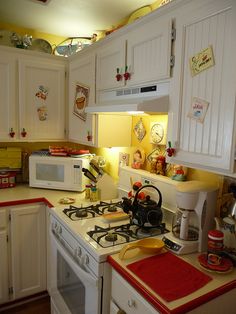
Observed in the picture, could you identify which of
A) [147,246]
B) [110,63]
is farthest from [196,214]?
[110,63]

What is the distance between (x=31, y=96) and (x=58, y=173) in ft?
2.48

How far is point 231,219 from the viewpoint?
126 cm

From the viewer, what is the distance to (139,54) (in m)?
1.56

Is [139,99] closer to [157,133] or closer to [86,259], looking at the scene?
[157,133]

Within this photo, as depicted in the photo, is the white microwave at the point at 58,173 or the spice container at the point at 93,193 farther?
the white microwave at the point at 58,173

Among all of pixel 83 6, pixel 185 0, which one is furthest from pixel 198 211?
pixel 83 6

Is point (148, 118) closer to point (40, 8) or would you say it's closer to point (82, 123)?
point (82, 123)

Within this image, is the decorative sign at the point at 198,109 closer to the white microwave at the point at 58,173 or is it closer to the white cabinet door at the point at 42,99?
the white microwave at the point at 58,173

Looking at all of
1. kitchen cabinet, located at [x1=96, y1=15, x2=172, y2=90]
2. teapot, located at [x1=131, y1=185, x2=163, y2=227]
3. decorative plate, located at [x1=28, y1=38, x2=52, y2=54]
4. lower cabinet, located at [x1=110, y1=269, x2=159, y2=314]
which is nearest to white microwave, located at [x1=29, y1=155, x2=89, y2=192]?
kitchen cabinet, located at [x1=96, y1=15, x2=172, y2=90]

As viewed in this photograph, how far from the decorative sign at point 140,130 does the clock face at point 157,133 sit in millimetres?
117

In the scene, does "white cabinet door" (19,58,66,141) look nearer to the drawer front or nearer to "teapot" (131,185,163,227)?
the drawer front

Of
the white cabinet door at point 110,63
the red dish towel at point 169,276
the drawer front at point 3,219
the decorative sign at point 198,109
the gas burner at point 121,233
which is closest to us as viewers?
the red dish towel at point 169,276

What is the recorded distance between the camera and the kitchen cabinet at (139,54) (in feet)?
4.51

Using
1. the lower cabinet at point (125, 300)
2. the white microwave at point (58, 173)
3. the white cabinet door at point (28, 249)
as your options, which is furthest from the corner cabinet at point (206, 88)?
the white cabinet door at point (28, 249)
